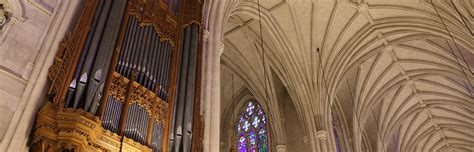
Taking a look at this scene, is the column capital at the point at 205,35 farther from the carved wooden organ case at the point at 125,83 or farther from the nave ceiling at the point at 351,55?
the nave ceiling at the point at 351,55

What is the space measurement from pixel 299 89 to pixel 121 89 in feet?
35.3

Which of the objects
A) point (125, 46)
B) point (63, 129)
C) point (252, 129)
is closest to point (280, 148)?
point (252, 129)

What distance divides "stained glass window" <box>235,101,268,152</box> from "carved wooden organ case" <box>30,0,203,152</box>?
9.55m

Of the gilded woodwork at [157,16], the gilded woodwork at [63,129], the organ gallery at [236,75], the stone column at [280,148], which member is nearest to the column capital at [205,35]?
the organ gallery at [236,75]

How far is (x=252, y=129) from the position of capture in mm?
17656

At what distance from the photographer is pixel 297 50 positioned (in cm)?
1597

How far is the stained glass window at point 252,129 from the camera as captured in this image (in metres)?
17.1

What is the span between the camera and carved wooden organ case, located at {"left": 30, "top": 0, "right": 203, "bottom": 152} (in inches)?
197

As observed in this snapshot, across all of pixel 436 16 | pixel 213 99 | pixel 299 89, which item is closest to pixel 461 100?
pixel 436 16

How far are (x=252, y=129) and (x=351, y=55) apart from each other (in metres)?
5.33

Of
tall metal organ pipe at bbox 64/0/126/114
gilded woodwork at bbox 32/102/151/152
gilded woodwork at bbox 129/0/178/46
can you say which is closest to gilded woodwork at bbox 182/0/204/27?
gilded woodwork at bbox 129/0/178/46

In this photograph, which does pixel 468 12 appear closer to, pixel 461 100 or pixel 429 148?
pixel 461 100

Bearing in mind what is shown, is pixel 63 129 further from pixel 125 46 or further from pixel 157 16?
pixel 157 16

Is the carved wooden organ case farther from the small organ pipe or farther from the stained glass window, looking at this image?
the stained glass window
